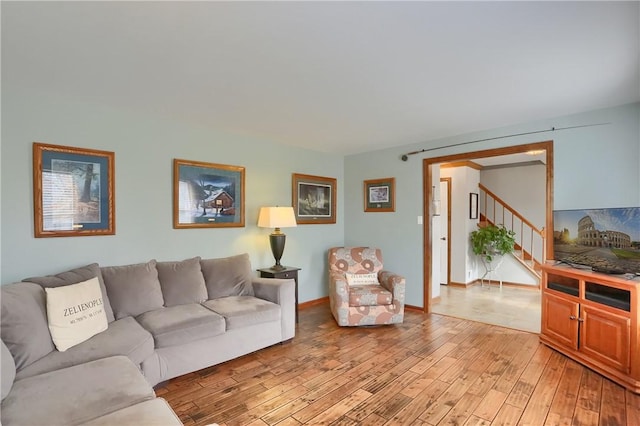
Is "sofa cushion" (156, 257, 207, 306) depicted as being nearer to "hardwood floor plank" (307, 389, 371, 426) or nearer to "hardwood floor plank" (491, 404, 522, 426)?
"hardwood floor plank" (307, 389, 371, 426)

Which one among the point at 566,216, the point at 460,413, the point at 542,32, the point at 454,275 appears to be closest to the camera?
the point at 542,32

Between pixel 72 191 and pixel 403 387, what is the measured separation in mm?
3141

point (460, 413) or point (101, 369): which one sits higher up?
point (101, 369)

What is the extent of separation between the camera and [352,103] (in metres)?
2.85

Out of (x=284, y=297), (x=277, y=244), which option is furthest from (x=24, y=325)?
(x=277, y=244)

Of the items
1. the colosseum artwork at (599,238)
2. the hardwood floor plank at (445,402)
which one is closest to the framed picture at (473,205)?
the colosseum artwork at (599,238)

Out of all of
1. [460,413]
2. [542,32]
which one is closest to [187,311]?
[460,413]

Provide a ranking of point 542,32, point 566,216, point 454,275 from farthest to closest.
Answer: point 454,275
point 566,216
point 542,32

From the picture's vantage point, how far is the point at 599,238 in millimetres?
2783

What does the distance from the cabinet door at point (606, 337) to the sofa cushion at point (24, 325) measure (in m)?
3.99

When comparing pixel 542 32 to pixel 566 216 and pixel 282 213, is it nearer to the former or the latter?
pixel 566 216

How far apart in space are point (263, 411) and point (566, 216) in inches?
124

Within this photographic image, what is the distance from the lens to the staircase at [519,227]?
5805 millimetres

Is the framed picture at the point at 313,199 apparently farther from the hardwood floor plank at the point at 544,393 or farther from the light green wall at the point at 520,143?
the hardwood floor plank at the point at 544,393
